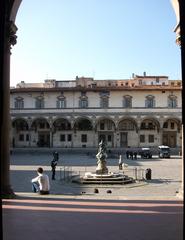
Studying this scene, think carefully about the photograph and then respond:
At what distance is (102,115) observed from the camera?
53.4 meters

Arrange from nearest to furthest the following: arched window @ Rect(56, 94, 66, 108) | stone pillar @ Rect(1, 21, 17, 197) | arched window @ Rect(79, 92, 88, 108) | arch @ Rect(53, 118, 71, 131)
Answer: stone pillar @ Rect(1, 21, 17, 197), arched window @ Rect(79, 92, 88, 108), arched window @ Rect(56, 94, 66, 108), arch @ Rect(53, 118, 71, 131)

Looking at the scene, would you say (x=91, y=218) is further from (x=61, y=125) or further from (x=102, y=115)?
(x=61, y=125)

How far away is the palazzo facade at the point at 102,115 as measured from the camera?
53000 millimetres

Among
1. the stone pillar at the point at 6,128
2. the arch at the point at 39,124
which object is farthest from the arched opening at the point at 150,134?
the stone pillar at the point at 6,128

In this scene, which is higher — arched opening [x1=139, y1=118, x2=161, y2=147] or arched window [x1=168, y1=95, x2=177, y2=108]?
arched window [x1=168, y1=95, x2=177, y2=108]

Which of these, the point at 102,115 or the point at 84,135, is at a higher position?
the point at 102,115

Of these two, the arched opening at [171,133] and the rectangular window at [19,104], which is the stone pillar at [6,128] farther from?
the arched opening at [171,133]

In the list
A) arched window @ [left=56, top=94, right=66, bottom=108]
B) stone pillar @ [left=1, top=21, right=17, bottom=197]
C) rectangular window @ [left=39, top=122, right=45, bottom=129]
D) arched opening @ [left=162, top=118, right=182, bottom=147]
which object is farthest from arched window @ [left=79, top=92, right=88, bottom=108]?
stone pillar @ [left=1, top=21, right=17, bottom=197]

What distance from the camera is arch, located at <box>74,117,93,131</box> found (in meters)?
54.2

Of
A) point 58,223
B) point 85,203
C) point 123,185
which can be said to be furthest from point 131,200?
point 123,185

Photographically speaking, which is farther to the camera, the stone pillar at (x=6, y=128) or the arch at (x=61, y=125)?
the arch at (x=61, y=125)

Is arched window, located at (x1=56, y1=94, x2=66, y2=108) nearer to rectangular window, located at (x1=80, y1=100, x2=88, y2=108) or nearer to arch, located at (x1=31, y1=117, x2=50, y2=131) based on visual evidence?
rectangular window, located at (x1=80, y1=100, x2=88, y2=108)

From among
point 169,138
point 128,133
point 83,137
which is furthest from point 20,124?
point 169,138

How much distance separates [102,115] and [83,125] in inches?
128
